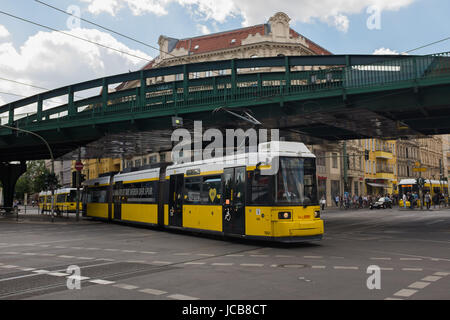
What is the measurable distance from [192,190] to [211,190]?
1499 millimetres

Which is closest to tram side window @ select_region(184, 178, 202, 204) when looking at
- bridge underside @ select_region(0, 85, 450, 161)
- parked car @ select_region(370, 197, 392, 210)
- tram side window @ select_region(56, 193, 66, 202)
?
bridge underside @ select_region(0, 85, 450, 161)

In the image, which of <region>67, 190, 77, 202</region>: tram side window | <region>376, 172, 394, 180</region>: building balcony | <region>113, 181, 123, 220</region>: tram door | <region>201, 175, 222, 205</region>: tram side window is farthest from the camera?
<region>376, 172, 394, 180</region>: building balcony

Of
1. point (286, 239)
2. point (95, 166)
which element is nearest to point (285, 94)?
point (286, 239)

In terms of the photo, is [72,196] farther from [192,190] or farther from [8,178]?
[192,190]

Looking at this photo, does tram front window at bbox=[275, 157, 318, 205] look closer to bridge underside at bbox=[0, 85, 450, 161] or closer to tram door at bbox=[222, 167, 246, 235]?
tram door at bbox=[222, 167, 246, 235]

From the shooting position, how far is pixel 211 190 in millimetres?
15320

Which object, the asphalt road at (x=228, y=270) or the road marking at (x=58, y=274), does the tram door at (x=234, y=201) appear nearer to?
the asphalt road at (x=228, y=270)

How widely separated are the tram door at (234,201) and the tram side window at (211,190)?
0.35 metres

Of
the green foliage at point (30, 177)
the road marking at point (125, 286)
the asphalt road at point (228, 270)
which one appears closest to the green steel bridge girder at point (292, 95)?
the asphalt road at point (228, 270)

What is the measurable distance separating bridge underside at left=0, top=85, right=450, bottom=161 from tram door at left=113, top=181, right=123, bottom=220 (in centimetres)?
310

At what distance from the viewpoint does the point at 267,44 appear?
5097 centimetres

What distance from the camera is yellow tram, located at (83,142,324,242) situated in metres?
→ 12.6

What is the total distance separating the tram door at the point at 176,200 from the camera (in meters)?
17.4
